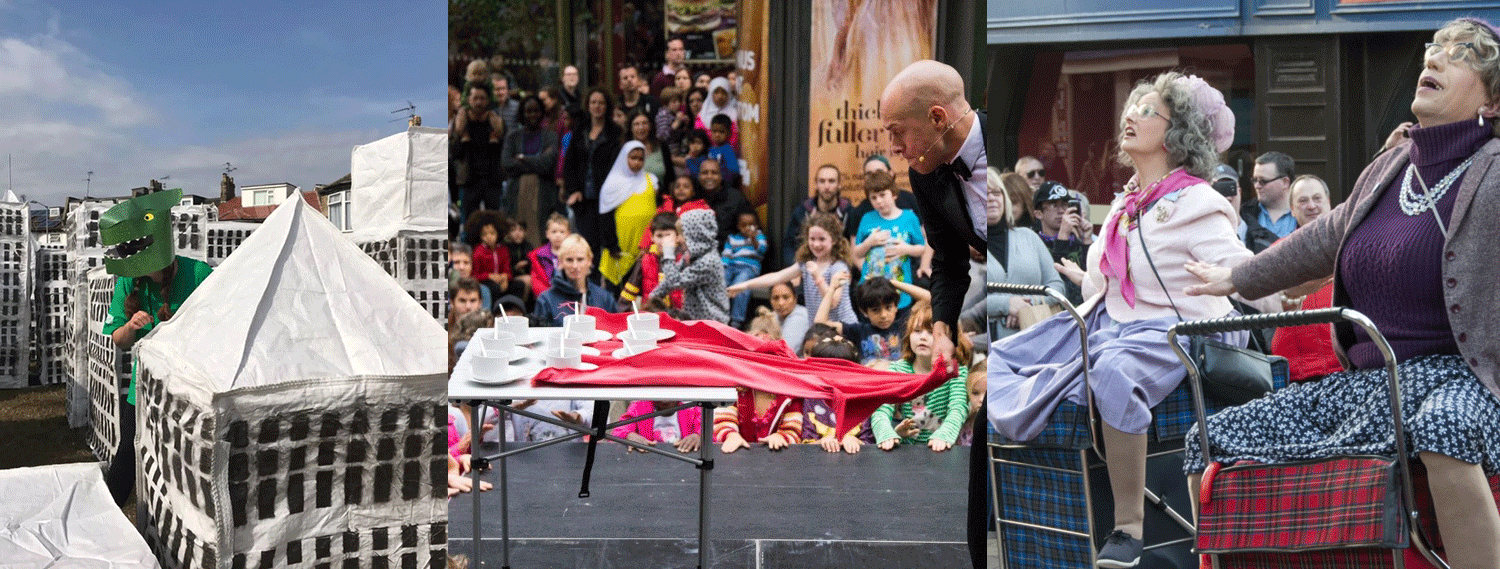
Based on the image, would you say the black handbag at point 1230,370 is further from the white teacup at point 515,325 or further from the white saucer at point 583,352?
the white teacup at point 515,325

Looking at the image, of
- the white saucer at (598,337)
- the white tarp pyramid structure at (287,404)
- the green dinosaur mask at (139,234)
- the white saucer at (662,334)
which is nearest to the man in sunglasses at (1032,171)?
the white saucer at (662,334)

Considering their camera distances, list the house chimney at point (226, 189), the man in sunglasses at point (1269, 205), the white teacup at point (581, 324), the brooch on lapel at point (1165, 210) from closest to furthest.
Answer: the house chimney at point (226, 189) → the man in sunglasses at point (1269, 205) → the brooch on lapel at point (1165, 210) → the white teacup at point (581, 324)

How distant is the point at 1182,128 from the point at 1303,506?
934mm

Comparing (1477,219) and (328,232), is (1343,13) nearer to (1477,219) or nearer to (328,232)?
(1477,219)

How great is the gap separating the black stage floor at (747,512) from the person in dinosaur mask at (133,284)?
44.7 inches

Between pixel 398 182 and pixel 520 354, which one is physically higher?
pixel 398 182

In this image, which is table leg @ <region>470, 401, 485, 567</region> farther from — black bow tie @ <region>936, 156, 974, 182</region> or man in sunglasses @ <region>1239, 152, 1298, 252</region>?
man in sunglasses @ <region>1239, 152, 1298, 252</region>

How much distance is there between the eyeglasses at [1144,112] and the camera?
261 centimetres

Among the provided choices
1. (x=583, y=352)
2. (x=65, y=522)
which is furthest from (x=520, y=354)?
(x=65, y=522)

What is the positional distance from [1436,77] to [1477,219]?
332 mm

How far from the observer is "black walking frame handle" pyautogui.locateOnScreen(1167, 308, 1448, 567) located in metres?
2.25

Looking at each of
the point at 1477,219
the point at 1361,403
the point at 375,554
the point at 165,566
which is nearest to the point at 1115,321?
the point at 1361,403

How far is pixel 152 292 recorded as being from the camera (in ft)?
7.27

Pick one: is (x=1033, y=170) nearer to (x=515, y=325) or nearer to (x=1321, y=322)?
(x=1321, y=322)
